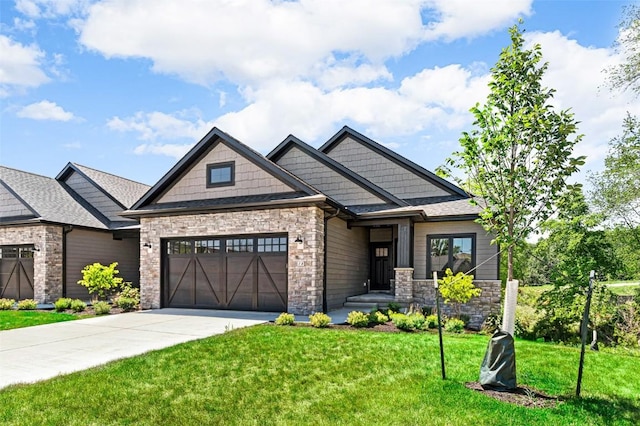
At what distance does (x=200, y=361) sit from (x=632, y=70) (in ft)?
51.6

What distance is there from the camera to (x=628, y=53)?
1385cm

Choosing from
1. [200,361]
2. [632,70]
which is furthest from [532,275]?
[200,361]

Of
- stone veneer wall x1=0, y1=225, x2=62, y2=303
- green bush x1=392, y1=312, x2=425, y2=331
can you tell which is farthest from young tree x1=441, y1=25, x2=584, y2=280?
stone veneer wall x1=0, y1=225, x2=62, y2=303

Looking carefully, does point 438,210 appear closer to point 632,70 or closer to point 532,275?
point 632,70

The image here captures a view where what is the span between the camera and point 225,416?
4.82 metres

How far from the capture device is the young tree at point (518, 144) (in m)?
5.62

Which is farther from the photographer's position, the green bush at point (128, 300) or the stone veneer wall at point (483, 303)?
the green bush at point (128, 300)

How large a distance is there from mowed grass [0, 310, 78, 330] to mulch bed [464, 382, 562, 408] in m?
11.8

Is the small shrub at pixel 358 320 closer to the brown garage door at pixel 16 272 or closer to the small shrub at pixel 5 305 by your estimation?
the small shrub at pixel 5 305

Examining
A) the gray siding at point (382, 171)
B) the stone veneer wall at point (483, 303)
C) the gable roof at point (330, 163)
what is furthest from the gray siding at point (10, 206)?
the stone veneer wall at point (483, 303)

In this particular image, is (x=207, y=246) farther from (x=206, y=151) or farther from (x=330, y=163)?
(x=330, y=163)

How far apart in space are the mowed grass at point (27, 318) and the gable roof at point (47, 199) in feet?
14.7

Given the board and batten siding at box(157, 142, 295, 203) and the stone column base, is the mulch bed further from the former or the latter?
the board and batten siding at box(157, 142, 295, 203)

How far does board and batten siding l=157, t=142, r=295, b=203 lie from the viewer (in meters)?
13.6
